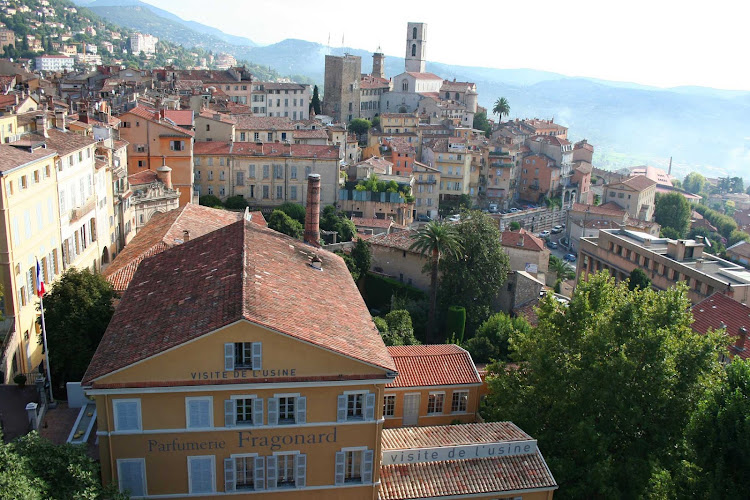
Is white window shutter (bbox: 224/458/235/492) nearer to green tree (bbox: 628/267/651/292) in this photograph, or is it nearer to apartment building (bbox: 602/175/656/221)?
green tree (bbox: 628/267/651/292)

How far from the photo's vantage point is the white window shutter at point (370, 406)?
20.5 metres

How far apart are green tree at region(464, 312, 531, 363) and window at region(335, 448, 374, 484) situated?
1945 cm

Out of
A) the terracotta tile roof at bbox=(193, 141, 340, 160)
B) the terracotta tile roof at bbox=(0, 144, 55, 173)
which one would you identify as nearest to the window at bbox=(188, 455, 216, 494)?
the terracotta tile roof at bbox=(0, 144, 55, 173)

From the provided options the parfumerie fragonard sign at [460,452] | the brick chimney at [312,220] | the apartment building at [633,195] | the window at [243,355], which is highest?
the brick chimney at [312,220]

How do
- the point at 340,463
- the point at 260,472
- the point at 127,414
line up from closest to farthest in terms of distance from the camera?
the point at 127,414 < the point at 260,472 < the point at 340,463

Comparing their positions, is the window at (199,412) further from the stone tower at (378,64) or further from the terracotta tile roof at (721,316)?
the stone tower at (378,64)

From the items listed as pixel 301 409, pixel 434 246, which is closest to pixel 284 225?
pixel 434 246

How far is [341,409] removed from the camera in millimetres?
20375

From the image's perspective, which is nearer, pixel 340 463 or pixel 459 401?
pixel 340 463

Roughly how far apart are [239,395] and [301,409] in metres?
1.80

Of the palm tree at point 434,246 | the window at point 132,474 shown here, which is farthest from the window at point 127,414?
the palm tree at point 434,246

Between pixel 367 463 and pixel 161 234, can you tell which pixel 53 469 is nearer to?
pixel 367 463

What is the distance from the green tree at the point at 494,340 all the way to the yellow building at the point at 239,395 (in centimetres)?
1939

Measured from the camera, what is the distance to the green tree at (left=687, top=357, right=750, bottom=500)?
19391mm
